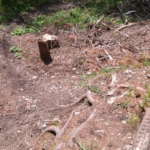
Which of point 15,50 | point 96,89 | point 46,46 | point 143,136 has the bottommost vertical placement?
point 15,50

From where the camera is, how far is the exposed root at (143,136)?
2059mm

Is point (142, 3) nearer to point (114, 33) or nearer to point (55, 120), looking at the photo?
point (114, 33)

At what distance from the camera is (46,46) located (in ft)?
17.2

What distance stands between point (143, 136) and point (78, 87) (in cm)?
211

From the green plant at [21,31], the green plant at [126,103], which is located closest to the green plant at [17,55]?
the green plant at [21,31]

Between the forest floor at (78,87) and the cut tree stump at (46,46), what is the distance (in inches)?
6.8

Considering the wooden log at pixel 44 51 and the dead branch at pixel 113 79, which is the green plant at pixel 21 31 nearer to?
the wooden log at pixel 44 51

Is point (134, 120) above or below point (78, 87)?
above

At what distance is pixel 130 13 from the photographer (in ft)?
24.5

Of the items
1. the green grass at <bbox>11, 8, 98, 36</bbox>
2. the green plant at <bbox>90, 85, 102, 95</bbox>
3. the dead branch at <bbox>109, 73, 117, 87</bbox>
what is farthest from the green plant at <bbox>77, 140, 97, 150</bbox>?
the green grass at <bbox>11, 8, 98, 36</bbox>

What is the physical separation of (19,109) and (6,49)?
8.76ft

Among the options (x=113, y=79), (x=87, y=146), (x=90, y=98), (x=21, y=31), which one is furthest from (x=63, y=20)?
(x=87, y=146)

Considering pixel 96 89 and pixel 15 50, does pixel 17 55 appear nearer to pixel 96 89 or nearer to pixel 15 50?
pixel 15 50

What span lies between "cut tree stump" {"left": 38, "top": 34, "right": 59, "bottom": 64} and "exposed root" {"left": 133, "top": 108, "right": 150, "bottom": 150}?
3.55 m
